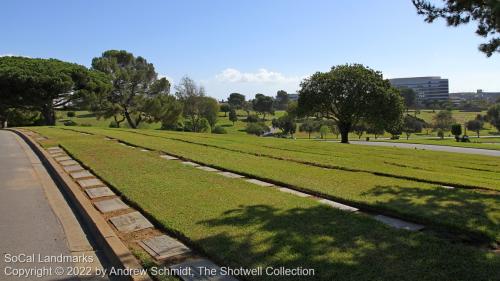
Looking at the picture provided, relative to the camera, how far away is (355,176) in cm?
823

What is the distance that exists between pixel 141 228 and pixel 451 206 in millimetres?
4180

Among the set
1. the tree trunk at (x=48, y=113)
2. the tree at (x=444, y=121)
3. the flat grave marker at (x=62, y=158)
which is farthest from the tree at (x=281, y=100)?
the flat grave marker at (x=62, y=158)

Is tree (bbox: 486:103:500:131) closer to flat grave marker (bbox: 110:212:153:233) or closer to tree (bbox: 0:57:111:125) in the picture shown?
tree (bbox: 0:57:111:125)

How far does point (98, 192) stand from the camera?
7172 mm

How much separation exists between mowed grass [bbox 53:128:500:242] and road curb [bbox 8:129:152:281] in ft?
10.7

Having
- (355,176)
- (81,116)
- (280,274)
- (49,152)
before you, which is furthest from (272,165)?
(81,116)

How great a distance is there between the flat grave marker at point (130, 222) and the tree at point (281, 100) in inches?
6548

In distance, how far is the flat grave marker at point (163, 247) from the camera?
4137 millimetres

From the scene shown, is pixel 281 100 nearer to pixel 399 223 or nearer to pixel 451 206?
pixel 451 206

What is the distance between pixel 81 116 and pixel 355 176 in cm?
6314

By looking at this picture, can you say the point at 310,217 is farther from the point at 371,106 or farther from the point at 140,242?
the point at 371,106

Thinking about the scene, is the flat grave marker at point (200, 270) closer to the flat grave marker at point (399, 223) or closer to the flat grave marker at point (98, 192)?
the flat grave marker at point (399, 223)

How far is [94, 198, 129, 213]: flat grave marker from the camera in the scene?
238 inches

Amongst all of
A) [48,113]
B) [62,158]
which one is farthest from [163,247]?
[48,113]
